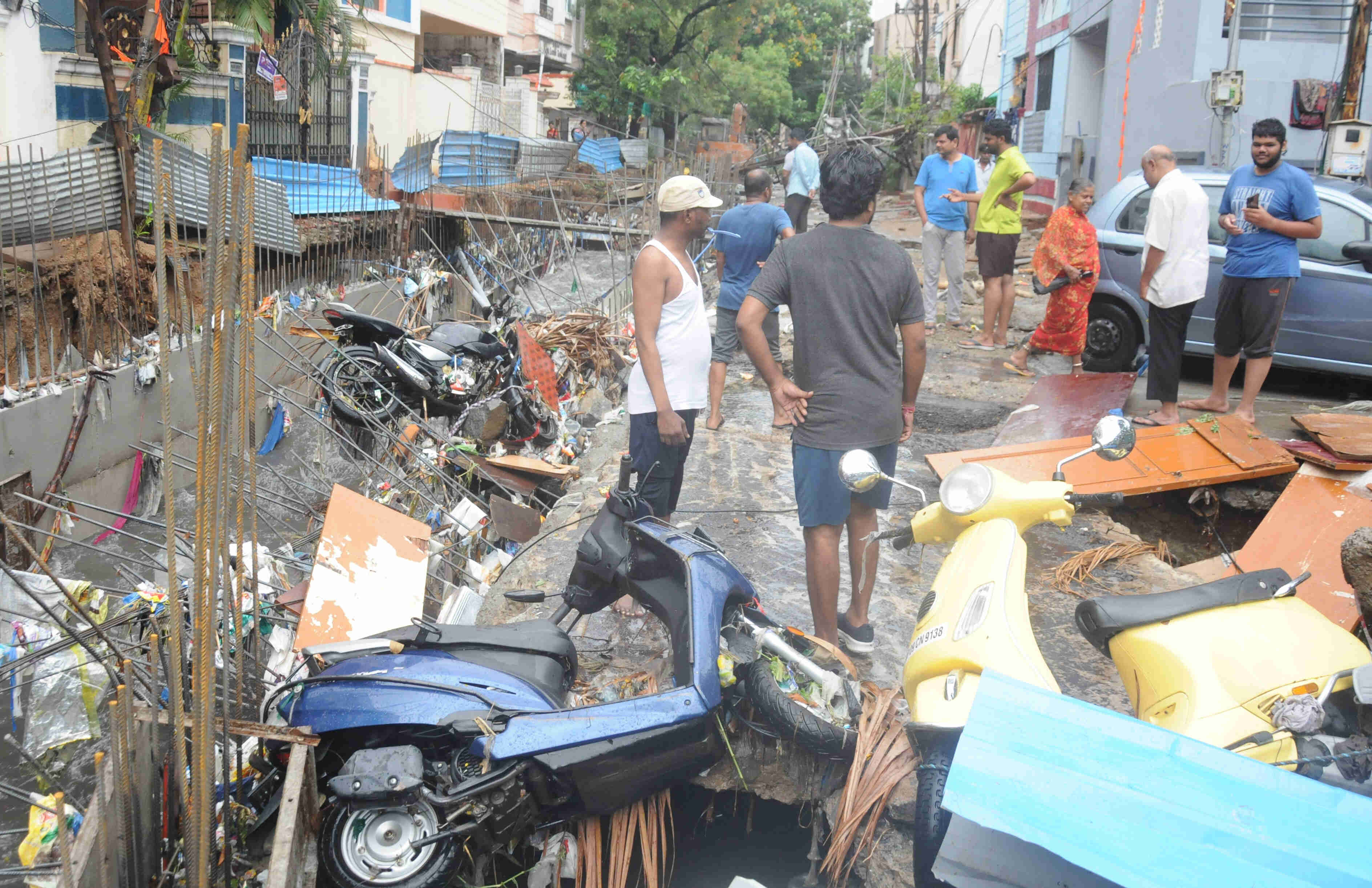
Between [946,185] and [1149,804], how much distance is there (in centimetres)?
705

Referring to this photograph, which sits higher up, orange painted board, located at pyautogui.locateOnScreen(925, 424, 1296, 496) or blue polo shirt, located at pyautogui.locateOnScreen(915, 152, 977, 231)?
blue polo shirt, located at pyautogui.locateOnScreen(915, 152, 977, 231)

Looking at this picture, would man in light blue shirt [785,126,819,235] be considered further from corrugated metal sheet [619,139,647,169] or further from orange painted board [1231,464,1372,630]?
corrugated metal sheet [619,139,647,169]

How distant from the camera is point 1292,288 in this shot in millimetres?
5715

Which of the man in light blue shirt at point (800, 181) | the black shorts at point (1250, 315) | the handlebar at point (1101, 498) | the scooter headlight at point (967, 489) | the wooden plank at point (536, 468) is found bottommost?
the wooden plank at point (536, 468)

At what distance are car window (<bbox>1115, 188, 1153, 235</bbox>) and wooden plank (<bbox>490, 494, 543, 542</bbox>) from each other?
4.85 m

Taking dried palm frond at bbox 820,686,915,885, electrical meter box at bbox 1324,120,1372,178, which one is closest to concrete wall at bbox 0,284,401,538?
dried palm frond at bbox 820,686,915,885

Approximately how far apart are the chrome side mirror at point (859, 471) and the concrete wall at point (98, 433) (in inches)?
148

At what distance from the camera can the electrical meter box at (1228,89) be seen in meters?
10.2

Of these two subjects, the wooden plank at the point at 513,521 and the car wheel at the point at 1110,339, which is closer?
the wooden plank at the point at 513,521

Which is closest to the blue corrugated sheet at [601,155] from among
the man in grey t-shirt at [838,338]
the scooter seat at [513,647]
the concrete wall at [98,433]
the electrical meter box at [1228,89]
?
the electrical meter box at [1228,89]

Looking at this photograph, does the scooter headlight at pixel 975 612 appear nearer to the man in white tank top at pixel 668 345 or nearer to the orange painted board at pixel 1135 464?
the man in white tank top at pixel 668 345

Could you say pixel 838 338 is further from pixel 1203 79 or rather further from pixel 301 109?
pixel 301 109

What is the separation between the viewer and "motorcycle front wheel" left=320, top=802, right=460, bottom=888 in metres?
2.29

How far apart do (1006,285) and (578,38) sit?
2986 cm
